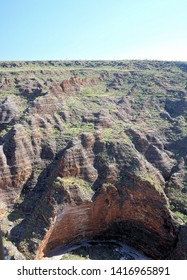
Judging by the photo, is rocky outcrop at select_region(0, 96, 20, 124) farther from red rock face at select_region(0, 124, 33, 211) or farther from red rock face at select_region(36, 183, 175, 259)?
red rock face at select_region(36, 183, 175, 259)

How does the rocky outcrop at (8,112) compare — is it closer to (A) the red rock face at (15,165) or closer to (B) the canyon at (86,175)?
(B) the canyon at (86,175)

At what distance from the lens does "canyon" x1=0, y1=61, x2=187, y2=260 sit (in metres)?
29.3

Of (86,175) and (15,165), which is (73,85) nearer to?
(15,165)

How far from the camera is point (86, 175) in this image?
33.1 meters

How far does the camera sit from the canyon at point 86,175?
96.0 ft

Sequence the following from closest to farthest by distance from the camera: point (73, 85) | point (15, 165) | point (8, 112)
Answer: point (15, 165)
point (8, 112)
point (73, 85)

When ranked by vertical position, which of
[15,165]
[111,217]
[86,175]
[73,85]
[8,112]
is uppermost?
[73,85]

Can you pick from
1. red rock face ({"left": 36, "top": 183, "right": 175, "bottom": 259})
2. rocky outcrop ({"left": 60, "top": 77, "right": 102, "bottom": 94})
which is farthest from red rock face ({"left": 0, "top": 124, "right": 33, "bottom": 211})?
rocky outcrop ({"left": 60, "top": 77, "right": 102, "bottom": 94})

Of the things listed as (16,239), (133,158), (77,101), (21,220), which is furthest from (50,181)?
(77,101)

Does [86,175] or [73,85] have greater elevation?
[73,85]

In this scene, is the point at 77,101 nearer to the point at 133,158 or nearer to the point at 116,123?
the point at 116,123

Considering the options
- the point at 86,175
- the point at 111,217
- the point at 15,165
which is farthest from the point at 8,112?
the point at 111,217

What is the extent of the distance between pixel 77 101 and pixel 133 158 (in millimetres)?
17231

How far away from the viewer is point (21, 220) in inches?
1192
